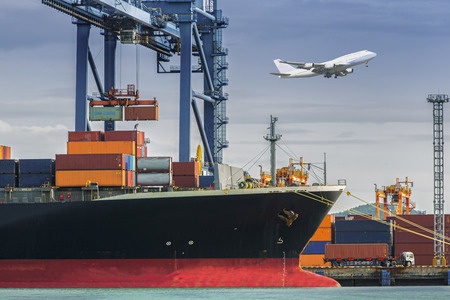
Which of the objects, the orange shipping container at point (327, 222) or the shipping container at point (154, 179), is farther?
the orange shipping container at point (327, 222)

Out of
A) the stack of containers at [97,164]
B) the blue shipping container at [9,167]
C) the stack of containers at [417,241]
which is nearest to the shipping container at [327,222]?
the stack of containers at [417,241]

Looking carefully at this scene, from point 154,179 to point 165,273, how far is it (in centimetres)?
509

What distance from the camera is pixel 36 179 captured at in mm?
61906

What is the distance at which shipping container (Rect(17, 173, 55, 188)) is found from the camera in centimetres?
6175

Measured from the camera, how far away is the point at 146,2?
80.0 metres

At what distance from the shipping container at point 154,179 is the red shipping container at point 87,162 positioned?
210 centimetres

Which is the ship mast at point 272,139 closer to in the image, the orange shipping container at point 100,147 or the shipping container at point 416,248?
the orange shipping container at point 100,147

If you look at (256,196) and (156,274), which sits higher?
(256,196)

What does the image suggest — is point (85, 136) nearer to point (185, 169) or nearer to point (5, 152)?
point (5, 152)

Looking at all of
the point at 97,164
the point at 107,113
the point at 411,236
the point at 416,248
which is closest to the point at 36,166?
the point at 97,164

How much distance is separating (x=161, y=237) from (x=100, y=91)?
976 inches

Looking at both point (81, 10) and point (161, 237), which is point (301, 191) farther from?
point (81, 10)

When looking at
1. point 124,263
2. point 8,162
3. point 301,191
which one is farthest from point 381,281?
point 8,162

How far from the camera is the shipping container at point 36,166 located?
203 ft
